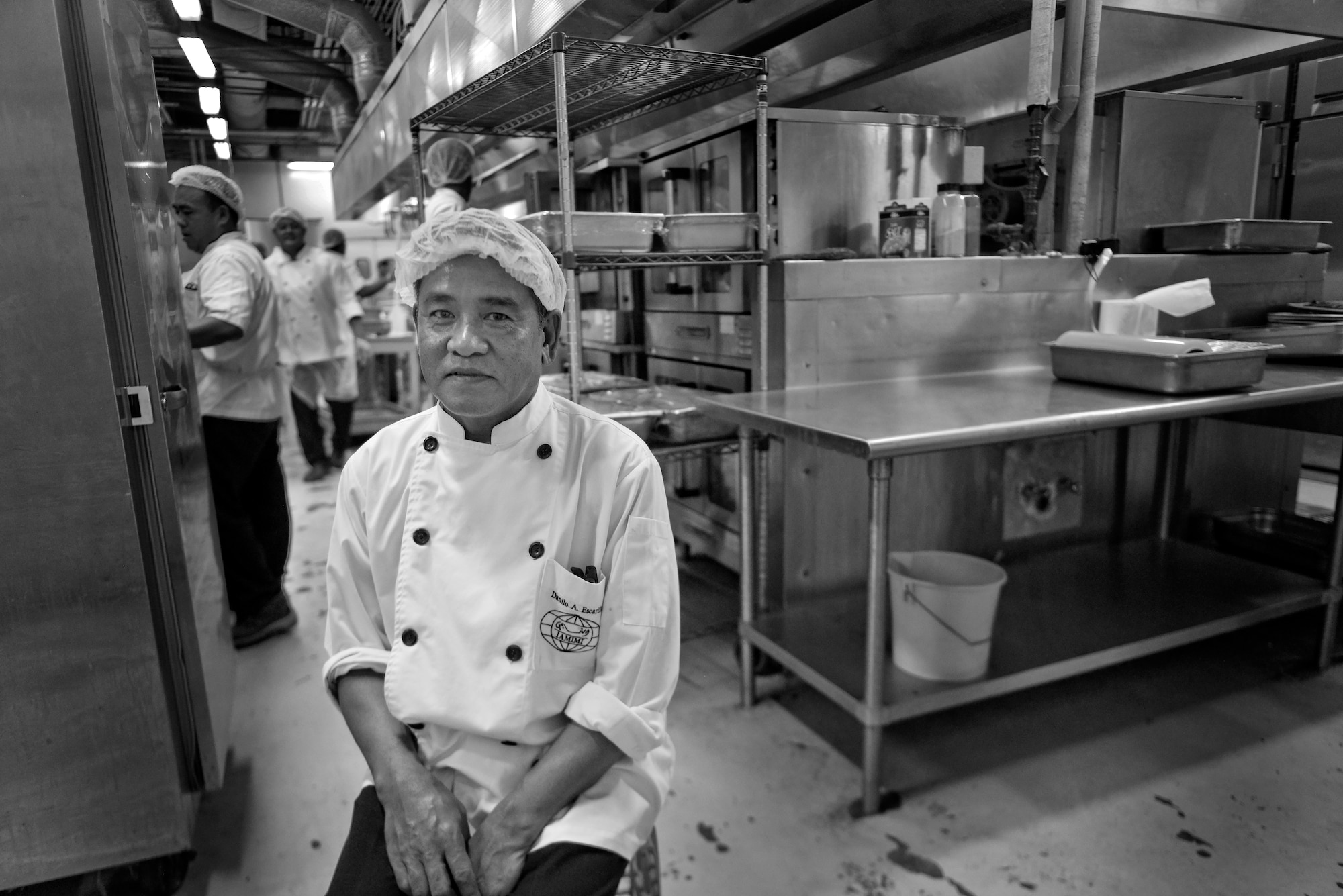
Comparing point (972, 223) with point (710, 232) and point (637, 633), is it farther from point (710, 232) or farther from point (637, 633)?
point (637, 633)

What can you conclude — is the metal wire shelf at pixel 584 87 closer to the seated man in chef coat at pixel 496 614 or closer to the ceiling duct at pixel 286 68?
the seated man in chef coat at pixel 496 614

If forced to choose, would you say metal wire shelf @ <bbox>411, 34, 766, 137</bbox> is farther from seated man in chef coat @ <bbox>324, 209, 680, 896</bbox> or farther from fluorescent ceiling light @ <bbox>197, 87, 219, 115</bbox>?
fluorescent ceiling light @ <bbox>197, 87, 219, 115</bbox>

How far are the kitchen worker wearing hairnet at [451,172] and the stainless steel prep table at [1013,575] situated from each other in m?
1.79

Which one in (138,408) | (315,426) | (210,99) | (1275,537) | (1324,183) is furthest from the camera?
(210,99)

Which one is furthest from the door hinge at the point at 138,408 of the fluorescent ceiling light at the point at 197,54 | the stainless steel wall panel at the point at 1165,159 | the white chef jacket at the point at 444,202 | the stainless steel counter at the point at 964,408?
the fluorescent ceiling light at the point at 197,54

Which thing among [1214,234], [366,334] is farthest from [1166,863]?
[366,334]

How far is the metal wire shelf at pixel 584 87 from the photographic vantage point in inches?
87.7

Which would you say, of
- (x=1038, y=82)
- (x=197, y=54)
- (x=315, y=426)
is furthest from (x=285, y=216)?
(x=1038, y=82)

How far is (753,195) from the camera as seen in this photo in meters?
2.82

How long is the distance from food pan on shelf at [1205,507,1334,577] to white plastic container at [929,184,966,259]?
62.4 inches

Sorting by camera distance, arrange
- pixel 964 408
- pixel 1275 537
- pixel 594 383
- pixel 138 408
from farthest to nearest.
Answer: pixel 594 383 → pixel 1275 537 → pixel 964 408 → pixel 138 408

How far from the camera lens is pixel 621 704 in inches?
44.5

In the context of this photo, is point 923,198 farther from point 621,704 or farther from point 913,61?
point 621,704

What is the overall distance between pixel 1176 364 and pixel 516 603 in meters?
1.78
